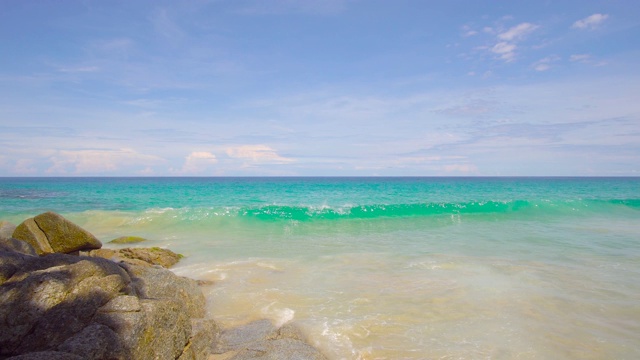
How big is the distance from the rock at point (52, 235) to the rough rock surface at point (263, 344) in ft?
21.0

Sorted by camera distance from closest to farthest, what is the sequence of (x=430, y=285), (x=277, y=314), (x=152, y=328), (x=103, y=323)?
(x=103, y=323), (x=152, y=328), (x=277, y=314), (x=430, y=285)

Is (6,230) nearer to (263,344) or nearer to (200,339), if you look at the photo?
(200,339)

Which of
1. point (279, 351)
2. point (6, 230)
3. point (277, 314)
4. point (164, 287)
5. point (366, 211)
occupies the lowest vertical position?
point (277, 314)

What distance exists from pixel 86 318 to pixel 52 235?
6883 millimetres

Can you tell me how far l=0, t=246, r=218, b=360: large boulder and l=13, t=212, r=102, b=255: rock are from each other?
190 inches

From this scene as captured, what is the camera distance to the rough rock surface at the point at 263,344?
5.19 meters

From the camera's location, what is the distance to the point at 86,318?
4555 millimetres

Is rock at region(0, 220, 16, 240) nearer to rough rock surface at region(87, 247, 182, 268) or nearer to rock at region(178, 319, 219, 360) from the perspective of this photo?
rough rock surface at region(87, 247, 182, 268)

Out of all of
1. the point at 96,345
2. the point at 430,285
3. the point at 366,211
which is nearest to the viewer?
the point at 96,345

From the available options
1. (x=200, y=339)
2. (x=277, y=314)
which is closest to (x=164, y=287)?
(x=200, y=339)

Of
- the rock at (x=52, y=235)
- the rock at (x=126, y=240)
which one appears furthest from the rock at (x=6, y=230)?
the rock at (x=126, y=240)

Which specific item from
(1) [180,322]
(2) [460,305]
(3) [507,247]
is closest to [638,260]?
(3) [507,247]

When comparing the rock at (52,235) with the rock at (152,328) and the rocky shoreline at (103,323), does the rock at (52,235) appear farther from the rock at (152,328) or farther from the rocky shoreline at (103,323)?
the rock at (152,328)

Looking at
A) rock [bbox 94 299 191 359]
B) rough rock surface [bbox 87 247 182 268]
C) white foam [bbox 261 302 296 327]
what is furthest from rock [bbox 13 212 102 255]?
rock [bbox 94 299 191 359]
